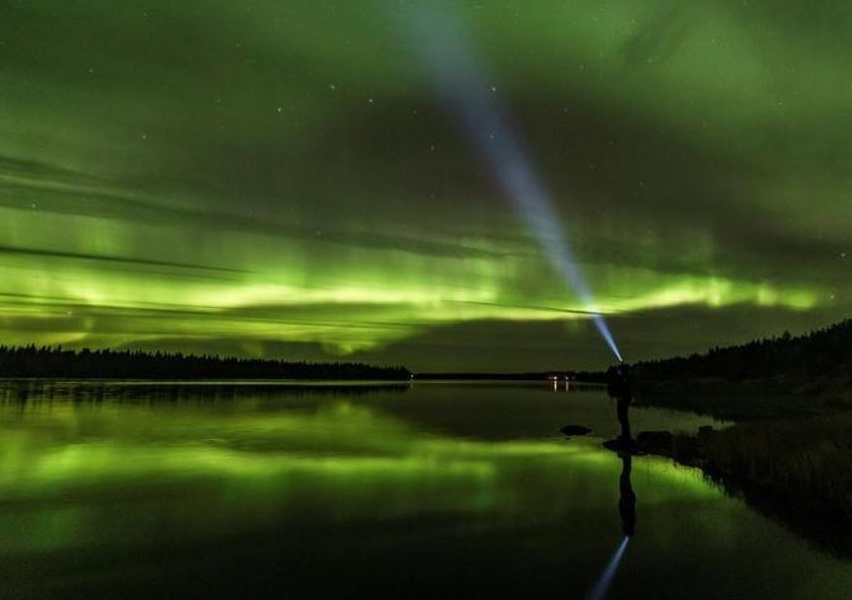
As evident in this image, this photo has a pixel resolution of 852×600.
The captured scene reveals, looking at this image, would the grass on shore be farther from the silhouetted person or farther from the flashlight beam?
the flashlight beam

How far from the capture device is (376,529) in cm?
1352

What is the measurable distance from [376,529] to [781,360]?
132 metres

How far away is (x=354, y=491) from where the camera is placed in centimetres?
1811

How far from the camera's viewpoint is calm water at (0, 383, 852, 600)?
988 cm

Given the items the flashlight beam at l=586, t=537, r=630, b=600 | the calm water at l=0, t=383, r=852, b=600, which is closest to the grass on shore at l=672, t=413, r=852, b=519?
the calm water at l=0, t=383, r=852, b=600

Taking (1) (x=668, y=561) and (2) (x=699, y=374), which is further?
(2) (x=699, y=374)

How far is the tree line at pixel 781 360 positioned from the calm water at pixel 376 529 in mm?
81775

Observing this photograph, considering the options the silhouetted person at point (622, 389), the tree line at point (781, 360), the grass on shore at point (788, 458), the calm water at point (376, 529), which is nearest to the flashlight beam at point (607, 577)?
the calm water at point (376, 529)

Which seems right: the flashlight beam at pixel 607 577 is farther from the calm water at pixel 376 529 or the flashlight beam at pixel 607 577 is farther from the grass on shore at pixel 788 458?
the grass on shore at pixel 788 458

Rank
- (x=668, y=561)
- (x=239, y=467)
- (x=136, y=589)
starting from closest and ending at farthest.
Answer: (x=136, y=589) < (x=668, y=561) < (x=239, y=467)

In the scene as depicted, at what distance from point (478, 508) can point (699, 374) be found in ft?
531

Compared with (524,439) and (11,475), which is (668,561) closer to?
(11,475)

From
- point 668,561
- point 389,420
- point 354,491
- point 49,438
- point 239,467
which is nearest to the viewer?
point 668,561

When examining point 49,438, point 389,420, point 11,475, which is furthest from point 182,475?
point 389,420
